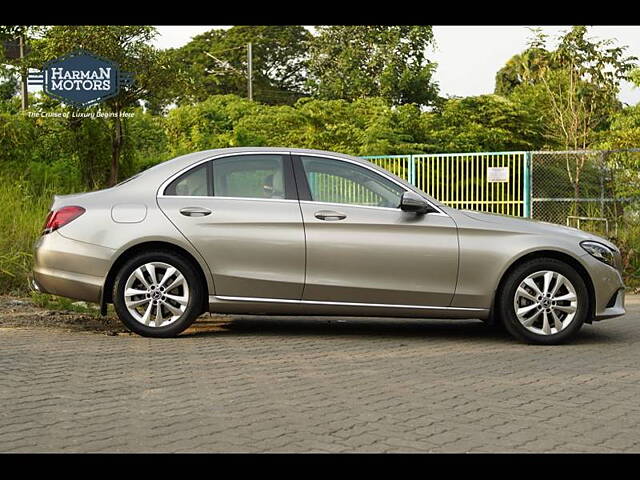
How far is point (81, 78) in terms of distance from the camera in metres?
21.7

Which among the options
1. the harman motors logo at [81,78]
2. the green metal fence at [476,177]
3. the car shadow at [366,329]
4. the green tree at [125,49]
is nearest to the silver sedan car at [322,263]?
the car shadow at [366,329]

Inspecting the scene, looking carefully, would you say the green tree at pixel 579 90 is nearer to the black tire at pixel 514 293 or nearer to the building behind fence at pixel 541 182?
the building behind fence at pixel 541 182

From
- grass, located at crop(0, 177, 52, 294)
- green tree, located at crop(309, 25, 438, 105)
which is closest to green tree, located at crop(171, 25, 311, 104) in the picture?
green tree, located at crop(309, 25, 438, 105)

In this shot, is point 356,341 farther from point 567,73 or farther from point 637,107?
point 567,73

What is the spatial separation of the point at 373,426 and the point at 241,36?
61302 mm

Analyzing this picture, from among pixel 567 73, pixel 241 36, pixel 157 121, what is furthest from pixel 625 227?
pixel 241 36

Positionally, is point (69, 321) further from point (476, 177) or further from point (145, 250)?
point (476, 177)

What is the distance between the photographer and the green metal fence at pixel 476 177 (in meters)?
18.6

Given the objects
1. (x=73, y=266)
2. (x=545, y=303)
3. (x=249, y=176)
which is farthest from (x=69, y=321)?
(x=545, y=303)

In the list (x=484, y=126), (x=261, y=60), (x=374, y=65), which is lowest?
(x=484, y=126)

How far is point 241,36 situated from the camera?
65.0 meters

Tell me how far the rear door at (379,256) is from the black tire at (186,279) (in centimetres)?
95

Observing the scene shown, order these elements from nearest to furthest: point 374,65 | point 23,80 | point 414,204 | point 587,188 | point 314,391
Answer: point 314,391 < point 414,204 < point 587,188 < point 23,80 < point 374,65

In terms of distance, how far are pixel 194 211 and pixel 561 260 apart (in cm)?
322
